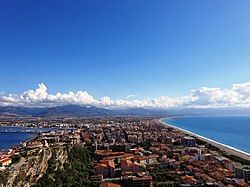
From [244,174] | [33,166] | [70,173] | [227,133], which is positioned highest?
[227,133]

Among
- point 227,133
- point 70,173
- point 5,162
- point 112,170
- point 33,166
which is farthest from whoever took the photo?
point 227,133

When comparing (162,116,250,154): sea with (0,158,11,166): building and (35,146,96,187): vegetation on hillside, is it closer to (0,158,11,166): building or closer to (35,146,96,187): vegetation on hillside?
(35,146,96,187): vegetation on hillside

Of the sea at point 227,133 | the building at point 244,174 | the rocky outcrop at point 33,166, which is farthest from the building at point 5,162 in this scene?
the sea at point 227,133

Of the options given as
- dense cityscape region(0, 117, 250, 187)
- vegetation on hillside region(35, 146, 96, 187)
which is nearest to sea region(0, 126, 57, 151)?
dense cityscape region(0, 117, 250, 187)

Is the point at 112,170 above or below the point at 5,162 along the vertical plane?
below

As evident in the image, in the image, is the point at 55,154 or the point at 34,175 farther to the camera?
the point at 55,154

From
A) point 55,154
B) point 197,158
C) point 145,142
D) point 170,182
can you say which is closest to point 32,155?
point 55,154

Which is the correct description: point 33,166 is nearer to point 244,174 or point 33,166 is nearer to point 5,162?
point 5,162

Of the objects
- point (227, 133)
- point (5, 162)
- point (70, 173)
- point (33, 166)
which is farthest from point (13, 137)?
point (227, 133)

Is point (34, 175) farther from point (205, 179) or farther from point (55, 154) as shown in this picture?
point (205, 179)

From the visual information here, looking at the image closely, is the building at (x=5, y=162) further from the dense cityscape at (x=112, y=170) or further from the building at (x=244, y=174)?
the building at (x=244, y=174)

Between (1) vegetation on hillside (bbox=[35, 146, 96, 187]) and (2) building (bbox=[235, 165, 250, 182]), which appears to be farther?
(2) building (bbox=[235, 165, 250, 182])
